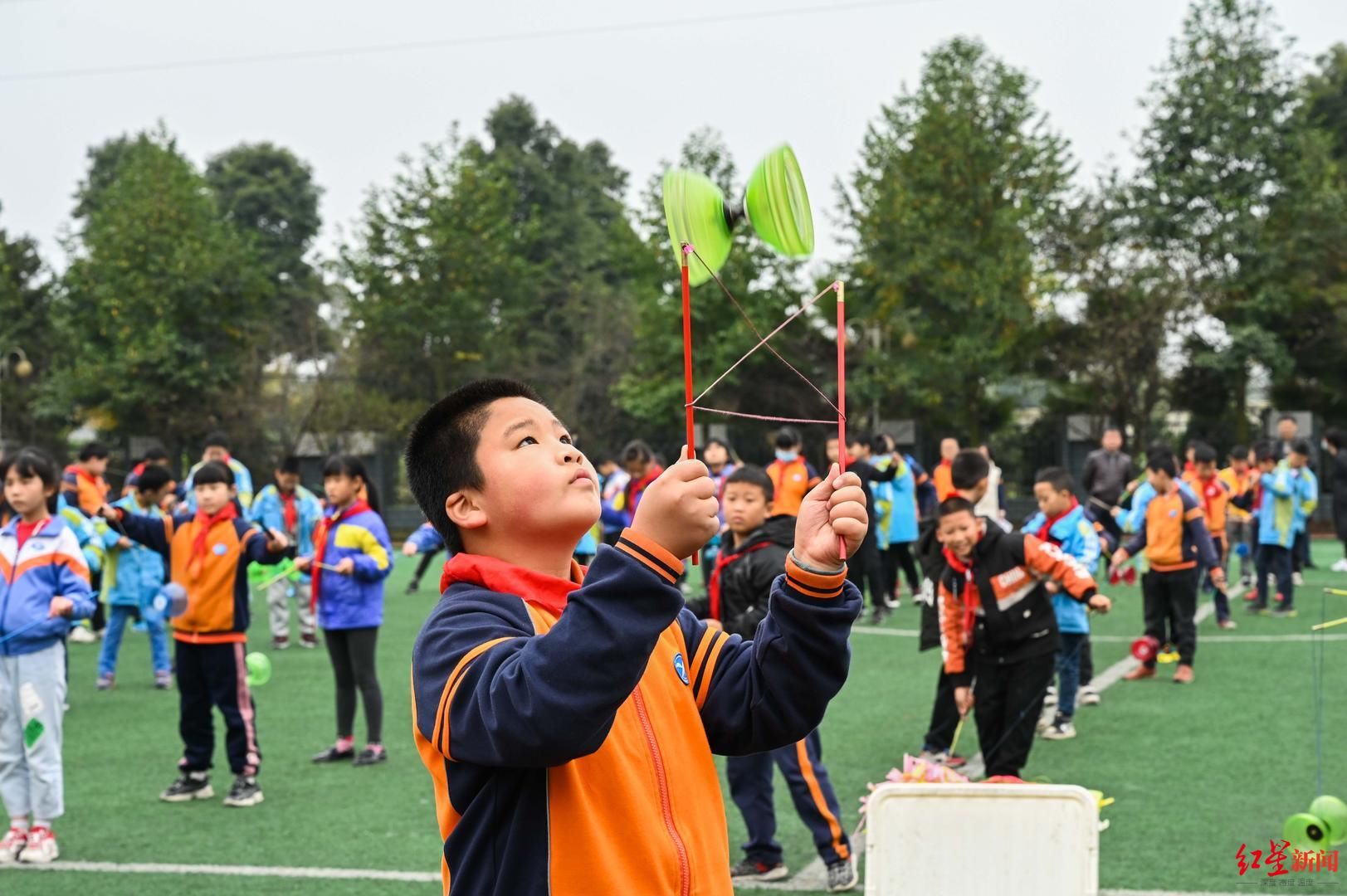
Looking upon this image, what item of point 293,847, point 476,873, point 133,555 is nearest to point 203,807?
point 293,847

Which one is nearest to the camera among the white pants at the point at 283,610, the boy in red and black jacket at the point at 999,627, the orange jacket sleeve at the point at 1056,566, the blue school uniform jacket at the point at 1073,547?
the boy in red and black jacket at the point at 999,627

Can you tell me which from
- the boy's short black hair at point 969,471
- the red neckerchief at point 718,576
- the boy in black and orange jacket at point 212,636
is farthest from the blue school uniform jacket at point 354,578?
the boy's short black hair at point 969,471

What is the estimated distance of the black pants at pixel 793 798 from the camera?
596cm

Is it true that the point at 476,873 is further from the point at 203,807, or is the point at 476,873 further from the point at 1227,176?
the point at 1227,176

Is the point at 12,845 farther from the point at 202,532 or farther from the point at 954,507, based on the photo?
the point at 954,507

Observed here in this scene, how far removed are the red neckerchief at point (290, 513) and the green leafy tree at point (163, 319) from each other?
69.9 feet

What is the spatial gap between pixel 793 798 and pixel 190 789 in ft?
11.1

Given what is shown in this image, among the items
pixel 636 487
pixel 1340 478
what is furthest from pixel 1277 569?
pixel 636 487

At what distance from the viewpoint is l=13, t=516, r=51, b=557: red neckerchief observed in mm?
6586

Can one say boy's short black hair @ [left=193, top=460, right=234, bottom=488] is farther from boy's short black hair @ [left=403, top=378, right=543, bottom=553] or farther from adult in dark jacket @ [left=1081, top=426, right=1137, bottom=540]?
adult in dark jacket @ [left=1081, top=426, right=1137, bottom=540]

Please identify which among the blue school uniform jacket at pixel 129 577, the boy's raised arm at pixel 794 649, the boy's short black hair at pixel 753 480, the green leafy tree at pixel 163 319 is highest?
the green leafy tree at pixel 163 319

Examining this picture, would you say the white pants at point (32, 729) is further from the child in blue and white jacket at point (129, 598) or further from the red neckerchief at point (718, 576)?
the child in blue and white jacket at point (129, 598)

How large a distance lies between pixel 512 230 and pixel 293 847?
103ft

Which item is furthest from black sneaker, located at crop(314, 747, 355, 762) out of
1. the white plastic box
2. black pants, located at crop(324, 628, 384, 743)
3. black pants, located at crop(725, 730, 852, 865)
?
the white plastic box
